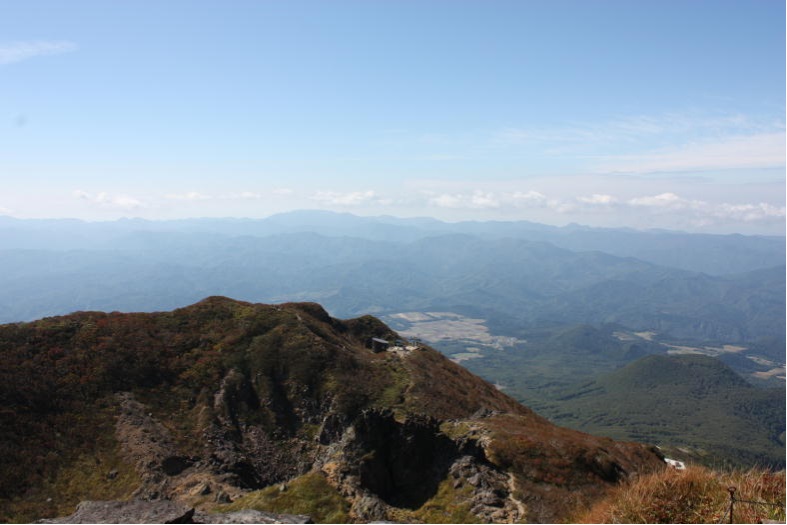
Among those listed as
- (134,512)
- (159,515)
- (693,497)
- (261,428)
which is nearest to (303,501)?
(159,515)

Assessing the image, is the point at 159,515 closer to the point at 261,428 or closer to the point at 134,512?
the point at 134,512

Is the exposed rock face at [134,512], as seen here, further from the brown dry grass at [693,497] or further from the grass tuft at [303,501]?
the brown dry grass at [693,497]

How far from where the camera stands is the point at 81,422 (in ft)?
149

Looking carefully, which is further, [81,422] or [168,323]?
[168,323]

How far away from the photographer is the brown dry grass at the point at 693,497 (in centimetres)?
1152

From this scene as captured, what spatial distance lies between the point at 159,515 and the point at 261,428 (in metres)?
24.9

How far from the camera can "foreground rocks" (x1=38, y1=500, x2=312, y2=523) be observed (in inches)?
977

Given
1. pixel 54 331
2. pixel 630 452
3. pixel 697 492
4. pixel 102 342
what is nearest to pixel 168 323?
pixel 102 342

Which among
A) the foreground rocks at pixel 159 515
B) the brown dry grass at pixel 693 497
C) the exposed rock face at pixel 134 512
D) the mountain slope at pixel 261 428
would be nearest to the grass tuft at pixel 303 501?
the mountain slope at pixel 261 428

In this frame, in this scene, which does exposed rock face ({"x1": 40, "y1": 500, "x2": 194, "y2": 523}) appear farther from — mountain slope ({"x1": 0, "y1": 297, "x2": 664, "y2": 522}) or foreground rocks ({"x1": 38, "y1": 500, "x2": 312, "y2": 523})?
mountain slope ({"x1": 0, "y1": 297, "x2": 664, "y2": 522})

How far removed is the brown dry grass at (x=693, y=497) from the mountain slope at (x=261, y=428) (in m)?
21.5

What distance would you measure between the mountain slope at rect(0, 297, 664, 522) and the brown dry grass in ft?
70.5

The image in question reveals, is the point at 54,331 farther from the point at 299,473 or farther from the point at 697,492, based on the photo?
the point at 697,492

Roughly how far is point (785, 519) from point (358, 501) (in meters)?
29.3
